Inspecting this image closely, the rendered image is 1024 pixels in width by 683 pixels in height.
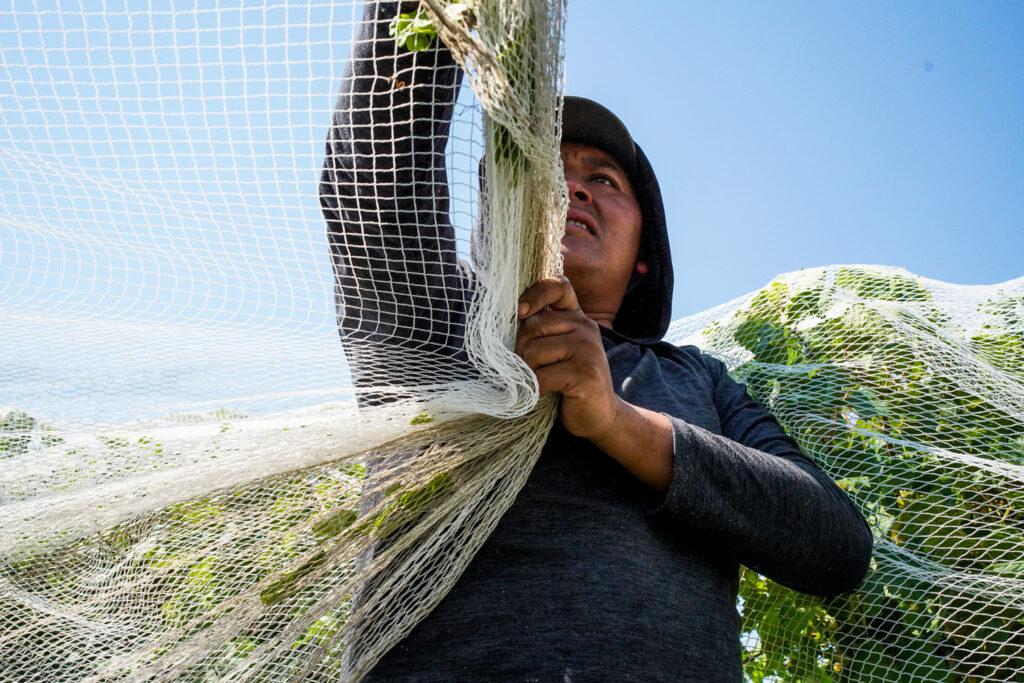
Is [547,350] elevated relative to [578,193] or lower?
lower

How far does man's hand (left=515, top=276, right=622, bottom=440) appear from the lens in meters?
1.30

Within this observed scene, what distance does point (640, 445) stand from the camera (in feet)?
4.46

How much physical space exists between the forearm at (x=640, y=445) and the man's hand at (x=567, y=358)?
14 millimetres

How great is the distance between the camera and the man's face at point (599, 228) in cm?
202

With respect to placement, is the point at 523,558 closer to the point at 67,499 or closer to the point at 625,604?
the point at 625,604

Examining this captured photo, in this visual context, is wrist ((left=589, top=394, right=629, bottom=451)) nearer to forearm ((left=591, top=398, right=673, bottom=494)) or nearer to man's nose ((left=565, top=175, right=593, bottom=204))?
forearm ((left=591, top=398, right=673, bottom=494))

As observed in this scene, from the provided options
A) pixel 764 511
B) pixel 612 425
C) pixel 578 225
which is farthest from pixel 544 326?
pixel 578 225

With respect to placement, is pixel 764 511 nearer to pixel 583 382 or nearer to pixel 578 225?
pixel 583 382

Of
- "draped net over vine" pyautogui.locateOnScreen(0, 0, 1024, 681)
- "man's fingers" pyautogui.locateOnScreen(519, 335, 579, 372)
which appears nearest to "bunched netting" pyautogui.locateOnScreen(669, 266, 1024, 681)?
"draped net over vine" pyautogui.locateOnScreen(0, 0, 1024, 681)

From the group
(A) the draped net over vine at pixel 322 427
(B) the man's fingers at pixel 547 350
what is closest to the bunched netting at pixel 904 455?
(A) the draped net over vine at pixel 322 427

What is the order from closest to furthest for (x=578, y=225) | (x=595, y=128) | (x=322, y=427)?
(x=322, y=427), (x=578, y=225), (x=595, y=128)

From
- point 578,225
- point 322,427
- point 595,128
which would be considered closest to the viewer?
point 322,427

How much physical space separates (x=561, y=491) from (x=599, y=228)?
0.88 metres

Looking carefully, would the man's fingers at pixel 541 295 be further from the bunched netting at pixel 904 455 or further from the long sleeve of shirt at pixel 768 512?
the bunched netting at pixel 904 455
